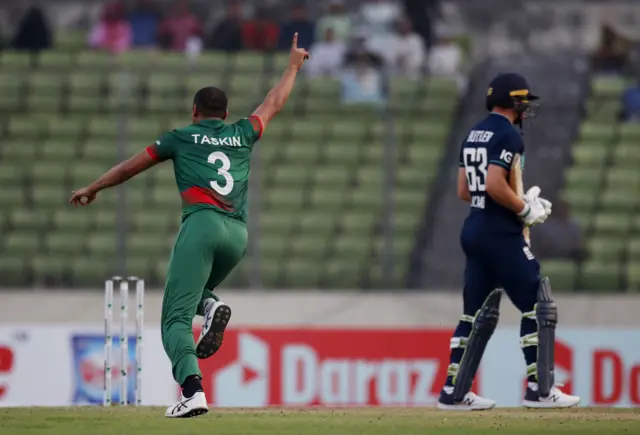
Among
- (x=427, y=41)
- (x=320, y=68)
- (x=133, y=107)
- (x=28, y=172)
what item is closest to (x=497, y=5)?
A: (x=427, y=41)

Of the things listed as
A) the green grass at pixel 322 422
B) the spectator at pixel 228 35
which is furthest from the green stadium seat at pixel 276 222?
the green grass at pixel 322 422

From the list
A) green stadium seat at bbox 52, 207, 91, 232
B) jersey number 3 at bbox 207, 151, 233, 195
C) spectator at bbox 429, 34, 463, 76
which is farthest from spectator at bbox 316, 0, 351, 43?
jersey number 3 at bbox 207, 151, 233, 195

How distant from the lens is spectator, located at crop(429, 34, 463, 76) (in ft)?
60.4

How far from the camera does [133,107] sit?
56.6 ft

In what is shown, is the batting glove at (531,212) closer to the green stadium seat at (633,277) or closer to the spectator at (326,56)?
the green stadium seat at (633,277)

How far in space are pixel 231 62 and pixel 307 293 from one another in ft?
15.7

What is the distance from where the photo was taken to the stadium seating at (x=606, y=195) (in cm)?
1542

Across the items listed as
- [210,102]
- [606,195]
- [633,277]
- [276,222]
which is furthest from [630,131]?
[210,102]

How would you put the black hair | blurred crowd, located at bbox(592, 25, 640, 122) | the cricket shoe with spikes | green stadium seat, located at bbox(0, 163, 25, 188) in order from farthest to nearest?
1. blurred crowd, located at bbox(592, 25, 640, 122)
2. green stadium seat, located at bbox(0, 163, 25, 188)
3. the cricket shoe with spikes
4. the black hair

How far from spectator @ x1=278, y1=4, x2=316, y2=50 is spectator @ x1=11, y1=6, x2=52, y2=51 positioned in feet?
10.1

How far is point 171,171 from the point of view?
54.7 feet

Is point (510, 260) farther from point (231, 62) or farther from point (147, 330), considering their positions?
point (231, 62)

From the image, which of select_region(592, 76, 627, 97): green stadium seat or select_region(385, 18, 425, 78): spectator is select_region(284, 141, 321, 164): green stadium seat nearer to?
select_region(385, 18, 425, 78): spectator

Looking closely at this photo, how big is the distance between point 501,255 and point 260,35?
34.4 ft
